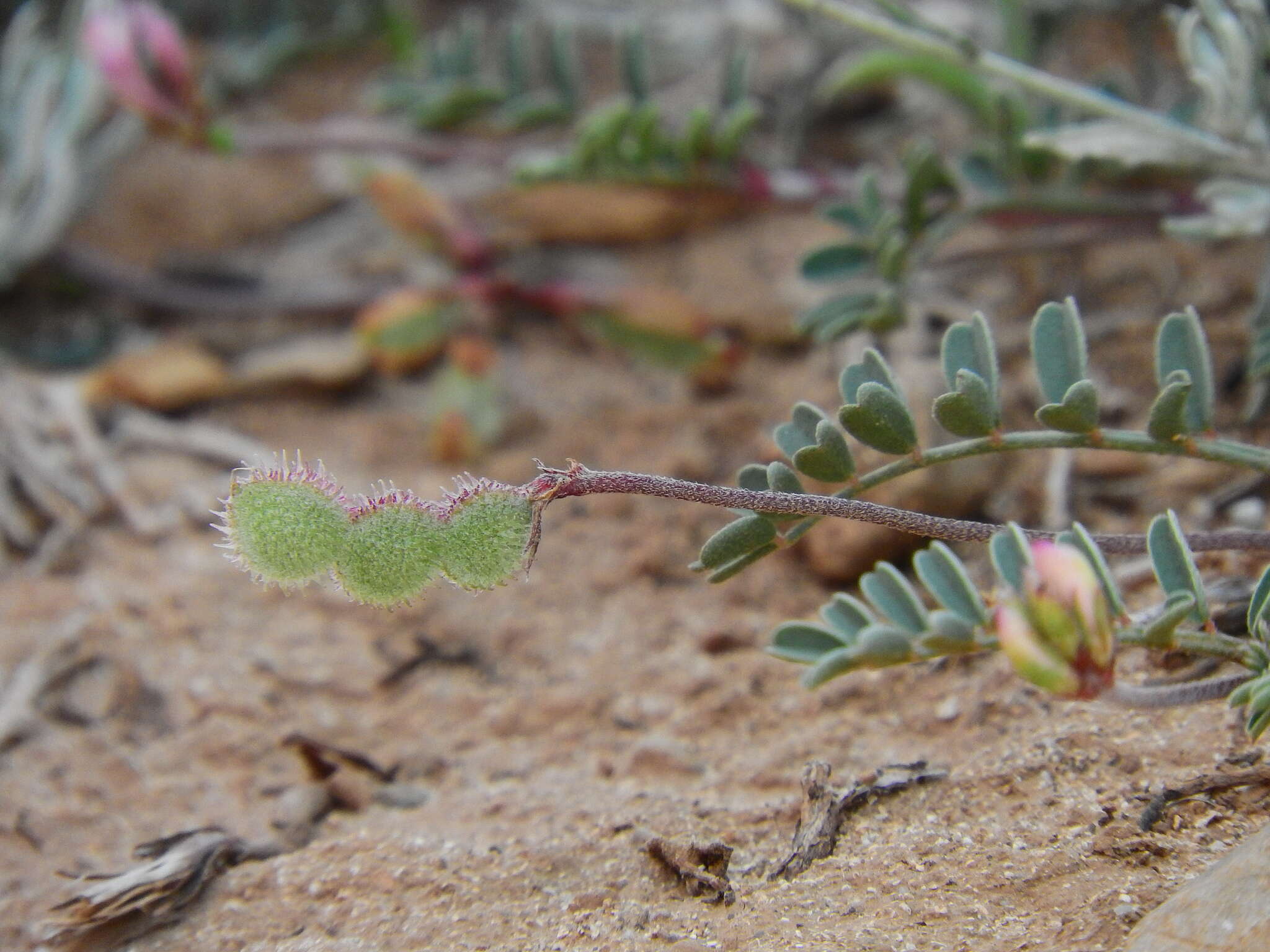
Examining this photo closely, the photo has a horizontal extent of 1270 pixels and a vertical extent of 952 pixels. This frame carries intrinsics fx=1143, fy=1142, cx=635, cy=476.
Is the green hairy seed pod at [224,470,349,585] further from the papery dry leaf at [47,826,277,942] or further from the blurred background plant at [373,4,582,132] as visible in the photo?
the blurred background plant at [373,4,582,132]

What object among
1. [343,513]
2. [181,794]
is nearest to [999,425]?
[343,513]

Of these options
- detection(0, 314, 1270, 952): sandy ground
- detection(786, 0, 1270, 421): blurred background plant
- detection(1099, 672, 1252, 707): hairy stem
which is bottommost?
detection(0, 314, 1270, 952): sandy ground

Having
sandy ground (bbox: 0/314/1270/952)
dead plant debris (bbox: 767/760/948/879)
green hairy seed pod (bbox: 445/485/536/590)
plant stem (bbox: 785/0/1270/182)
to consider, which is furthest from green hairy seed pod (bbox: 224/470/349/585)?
plant stem (bbox: 785/0/1270/182)

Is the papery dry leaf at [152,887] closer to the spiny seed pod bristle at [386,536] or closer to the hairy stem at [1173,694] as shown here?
the spiny seed pod bristle at [386,536]

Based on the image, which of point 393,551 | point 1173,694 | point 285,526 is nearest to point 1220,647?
point 1173,694

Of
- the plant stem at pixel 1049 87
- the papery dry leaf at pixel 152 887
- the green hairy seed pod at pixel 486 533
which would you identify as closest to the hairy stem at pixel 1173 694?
the green hairy seed pod at pixel 486 533

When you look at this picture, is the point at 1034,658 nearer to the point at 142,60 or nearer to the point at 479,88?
the point at 479,88

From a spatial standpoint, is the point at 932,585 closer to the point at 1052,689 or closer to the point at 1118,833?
the point at 1052,689
